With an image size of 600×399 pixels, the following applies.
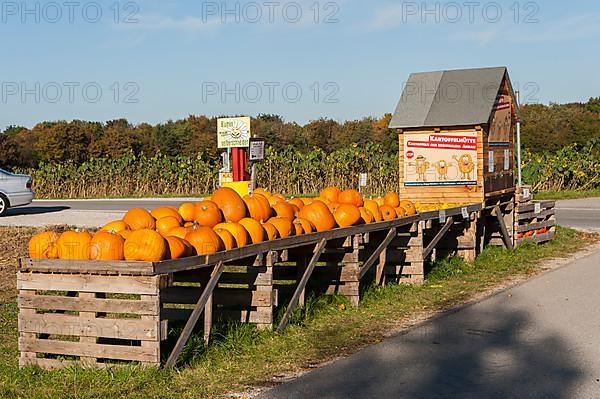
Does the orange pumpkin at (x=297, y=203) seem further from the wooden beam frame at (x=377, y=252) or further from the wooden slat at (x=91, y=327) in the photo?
the wooden slat at (x=91, y=327)

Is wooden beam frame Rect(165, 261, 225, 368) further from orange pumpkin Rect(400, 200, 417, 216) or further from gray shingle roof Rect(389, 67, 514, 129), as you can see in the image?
gray shingle roof Rect(389, 67, 514, 129)

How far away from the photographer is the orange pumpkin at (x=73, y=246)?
7098 millimetres

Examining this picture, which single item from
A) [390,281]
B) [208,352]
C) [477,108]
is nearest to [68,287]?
[208,352]

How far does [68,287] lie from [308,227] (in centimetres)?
315

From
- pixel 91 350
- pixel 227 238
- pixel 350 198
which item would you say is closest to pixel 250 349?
pixel 227 238

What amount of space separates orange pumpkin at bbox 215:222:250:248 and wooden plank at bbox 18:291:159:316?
1588 millimetres

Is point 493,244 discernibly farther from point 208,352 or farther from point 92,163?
point 92,163

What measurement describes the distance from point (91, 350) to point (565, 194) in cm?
2927

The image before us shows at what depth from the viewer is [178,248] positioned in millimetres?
7203

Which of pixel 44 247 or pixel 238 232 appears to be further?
pixel 238 232

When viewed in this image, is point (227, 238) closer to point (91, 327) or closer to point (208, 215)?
point (208, 215)

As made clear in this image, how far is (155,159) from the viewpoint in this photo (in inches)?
1708

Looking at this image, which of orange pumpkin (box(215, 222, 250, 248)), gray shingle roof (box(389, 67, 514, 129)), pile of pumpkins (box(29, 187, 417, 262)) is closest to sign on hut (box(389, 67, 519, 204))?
gray shingle roof (box(389, 67, 514, 129))

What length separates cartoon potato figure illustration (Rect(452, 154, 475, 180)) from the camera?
13742 mm
